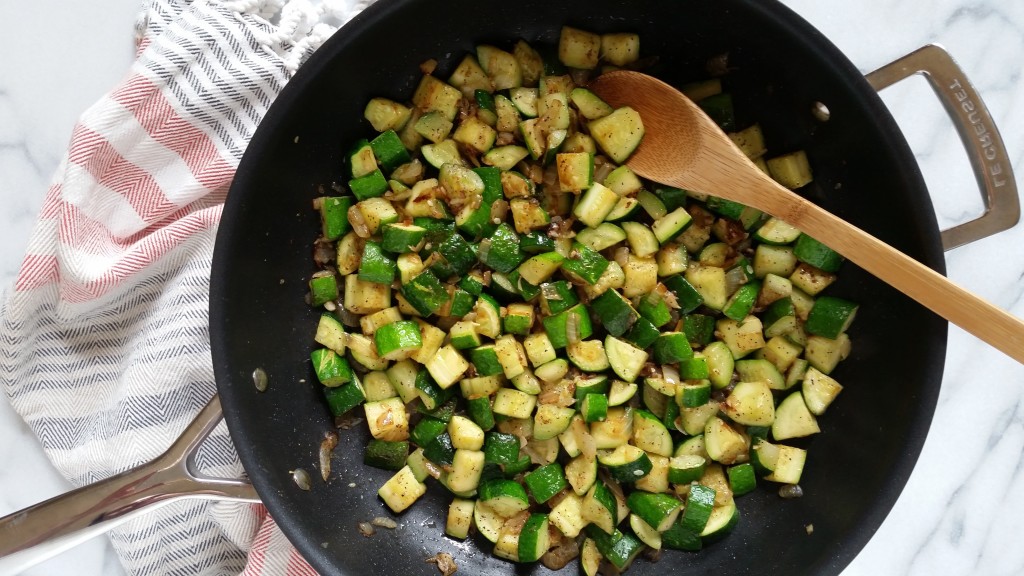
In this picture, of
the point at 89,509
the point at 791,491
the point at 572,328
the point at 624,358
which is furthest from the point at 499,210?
the point at 89,509

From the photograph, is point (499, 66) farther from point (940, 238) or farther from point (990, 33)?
point (990, 33)

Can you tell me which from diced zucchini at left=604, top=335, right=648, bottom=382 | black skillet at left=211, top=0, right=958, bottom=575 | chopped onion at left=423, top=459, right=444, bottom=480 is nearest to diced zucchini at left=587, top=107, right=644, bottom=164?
black skillet at left=211, top=0, right=958, bottom=575

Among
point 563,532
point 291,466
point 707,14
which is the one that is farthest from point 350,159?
point 563,532

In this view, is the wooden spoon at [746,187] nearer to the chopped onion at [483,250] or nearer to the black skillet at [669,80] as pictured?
the black skillet at [669,80]

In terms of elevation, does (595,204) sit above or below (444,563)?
above

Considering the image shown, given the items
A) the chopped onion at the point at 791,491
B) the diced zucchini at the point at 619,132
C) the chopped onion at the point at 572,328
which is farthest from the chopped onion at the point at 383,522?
the diced zucchini at the point at 619,132

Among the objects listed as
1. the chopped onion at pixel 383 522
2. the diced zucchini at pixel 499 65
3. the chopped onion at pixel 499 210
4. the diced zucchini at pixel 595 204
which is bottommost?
the chopped onion at pixel 383 522

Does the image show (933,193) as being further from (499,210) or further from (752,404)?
(499,210)
